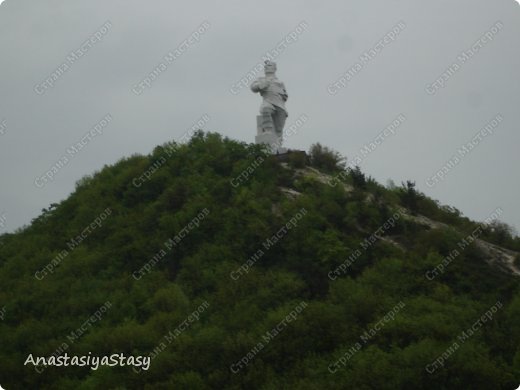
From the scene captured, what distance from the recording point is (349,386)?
83.2 ft

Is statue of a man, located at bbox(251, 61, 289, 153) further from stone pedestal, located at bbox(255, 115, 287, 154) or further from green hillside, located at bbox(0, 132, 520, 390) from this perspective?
green hillside, located at bbox(0, 132, 520, 390)

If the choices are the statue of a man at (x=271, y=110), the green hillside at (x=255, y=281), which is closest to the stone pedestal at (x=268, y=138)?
the statue of a man at (x=271, y=110)

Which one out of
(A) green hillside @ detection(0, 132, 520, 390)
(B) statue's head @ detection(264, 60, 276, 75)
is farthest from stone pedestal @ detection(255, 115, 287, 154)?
(B) statue's head @ detection(264, 60, 276, 75)

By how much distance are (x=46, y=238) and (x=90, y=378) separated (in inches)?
450

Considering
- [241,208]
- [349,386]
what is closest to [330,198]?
[241,208]

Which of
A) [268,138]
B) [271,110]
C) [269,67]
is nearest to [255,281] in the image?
[268,138]

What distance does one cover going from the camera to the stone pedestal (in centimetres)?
3847

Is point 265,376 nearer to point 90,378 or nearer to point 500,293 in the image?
point 90,378

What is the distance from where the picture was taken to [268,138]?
3850 centimetres

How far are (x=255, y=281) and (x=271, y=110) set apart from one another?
8774 millimetres

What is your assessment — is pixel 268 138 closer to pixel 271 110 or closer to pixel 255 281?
pixel 271 110

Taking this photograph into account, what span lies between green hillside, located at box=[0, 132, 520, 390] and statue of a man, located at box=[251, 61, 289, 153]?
0.76m

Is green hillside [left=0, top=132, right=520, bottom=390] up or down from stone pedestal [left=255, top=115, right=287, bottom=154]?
down

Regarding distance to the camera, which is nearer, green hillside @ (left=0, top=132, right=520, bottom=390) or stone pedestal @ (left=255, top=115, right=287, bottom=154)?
green hillside @ (left=0, top=132, right=520, bottom=390)
